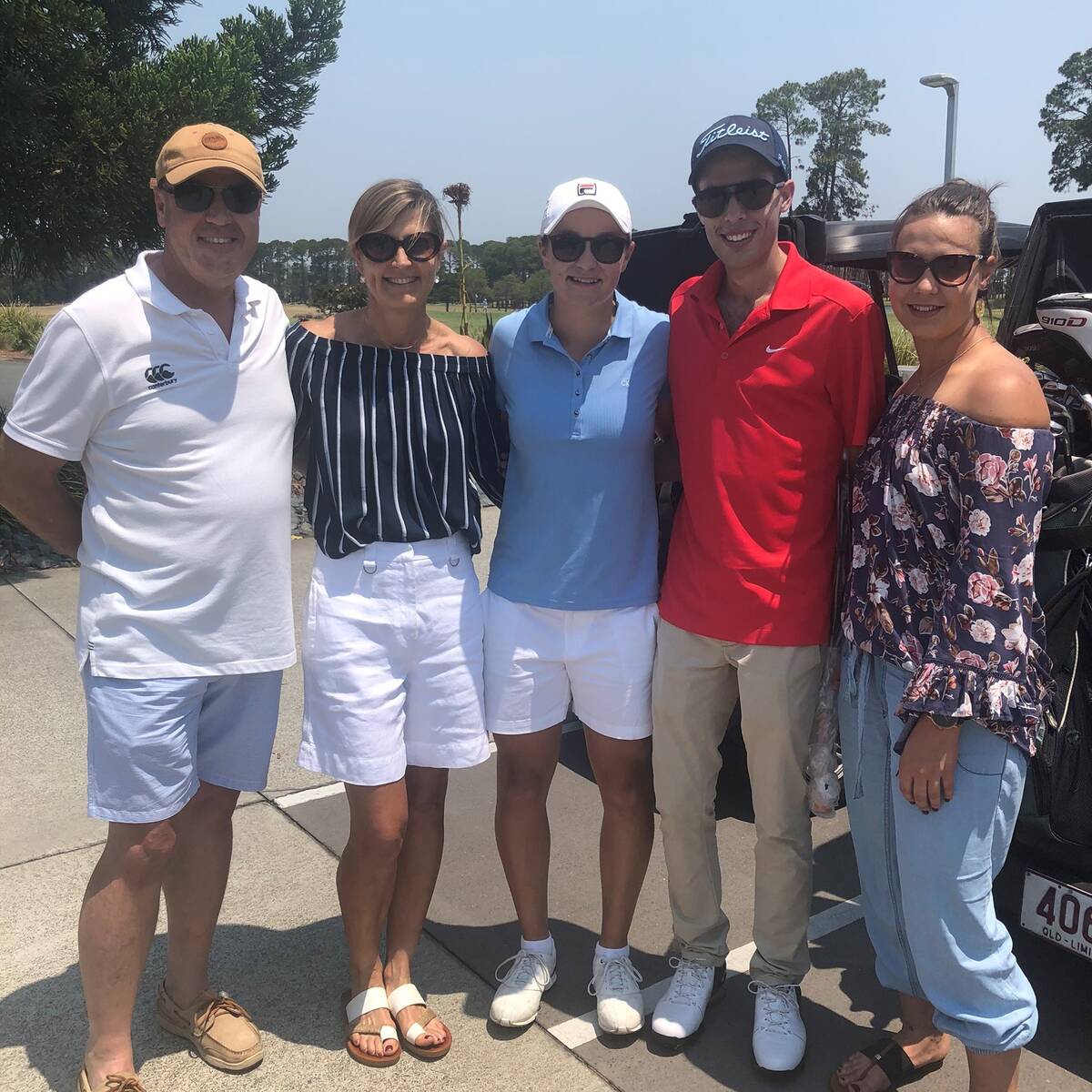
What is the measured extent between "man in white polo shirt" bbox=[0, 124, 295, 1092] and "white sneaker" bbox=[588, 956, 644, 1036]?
905mm

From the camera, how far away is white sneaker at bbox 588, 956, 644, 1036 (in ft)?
9.25

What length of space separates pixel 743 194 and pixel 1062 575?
3.93 feet

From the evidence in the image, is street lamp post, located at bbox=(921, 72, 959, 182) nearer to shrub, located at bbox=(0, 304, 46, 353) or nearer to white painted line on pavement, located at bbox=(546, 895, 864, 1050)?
white painted line on pavement, located at bbox=(546, 895, 864, 1050)

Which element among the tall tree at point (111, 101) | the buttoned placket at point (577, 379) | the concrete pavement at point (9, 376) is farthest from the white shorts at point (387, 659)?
the concrete pavement at point (9, 376)

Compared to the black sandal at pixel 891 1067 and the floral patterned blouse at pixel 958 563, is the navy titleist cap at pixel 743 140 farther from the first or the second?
the black sandal at pixel 891 1067

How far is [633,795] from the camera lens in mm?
2918

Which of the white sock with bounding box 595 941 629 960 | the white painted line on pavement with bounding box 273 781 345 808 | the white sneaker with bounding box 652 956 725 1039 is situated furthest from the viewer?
the white painted line on pavement with bounding box 273 781 345 808

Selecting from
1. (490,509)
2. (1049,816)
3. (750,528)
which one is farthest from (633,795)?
(490,509)

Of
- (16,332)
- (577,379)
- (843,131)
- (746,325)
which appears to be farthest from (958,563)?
(843,131)

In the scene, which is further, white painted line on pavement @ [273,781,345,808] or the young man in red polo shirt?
white painted line on pavement @ [273,781,345,808]

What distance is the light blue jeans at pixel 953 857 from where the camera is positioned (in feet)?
7.25

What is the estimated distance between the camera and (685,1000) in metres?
2.84

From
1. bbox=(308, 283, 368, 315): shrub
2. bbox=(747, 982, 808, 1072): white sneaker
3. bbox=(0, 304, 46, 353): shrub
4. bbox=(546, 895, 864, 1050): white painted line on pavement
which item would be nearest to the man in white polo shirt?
bbox=(546, 895, 864, 1050): white painted line on pavement

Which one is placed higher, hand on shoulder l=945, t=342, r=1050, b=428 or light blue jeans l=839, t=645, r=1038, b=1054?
hand on shoulder l=945, t=342, r=1050, b=428
